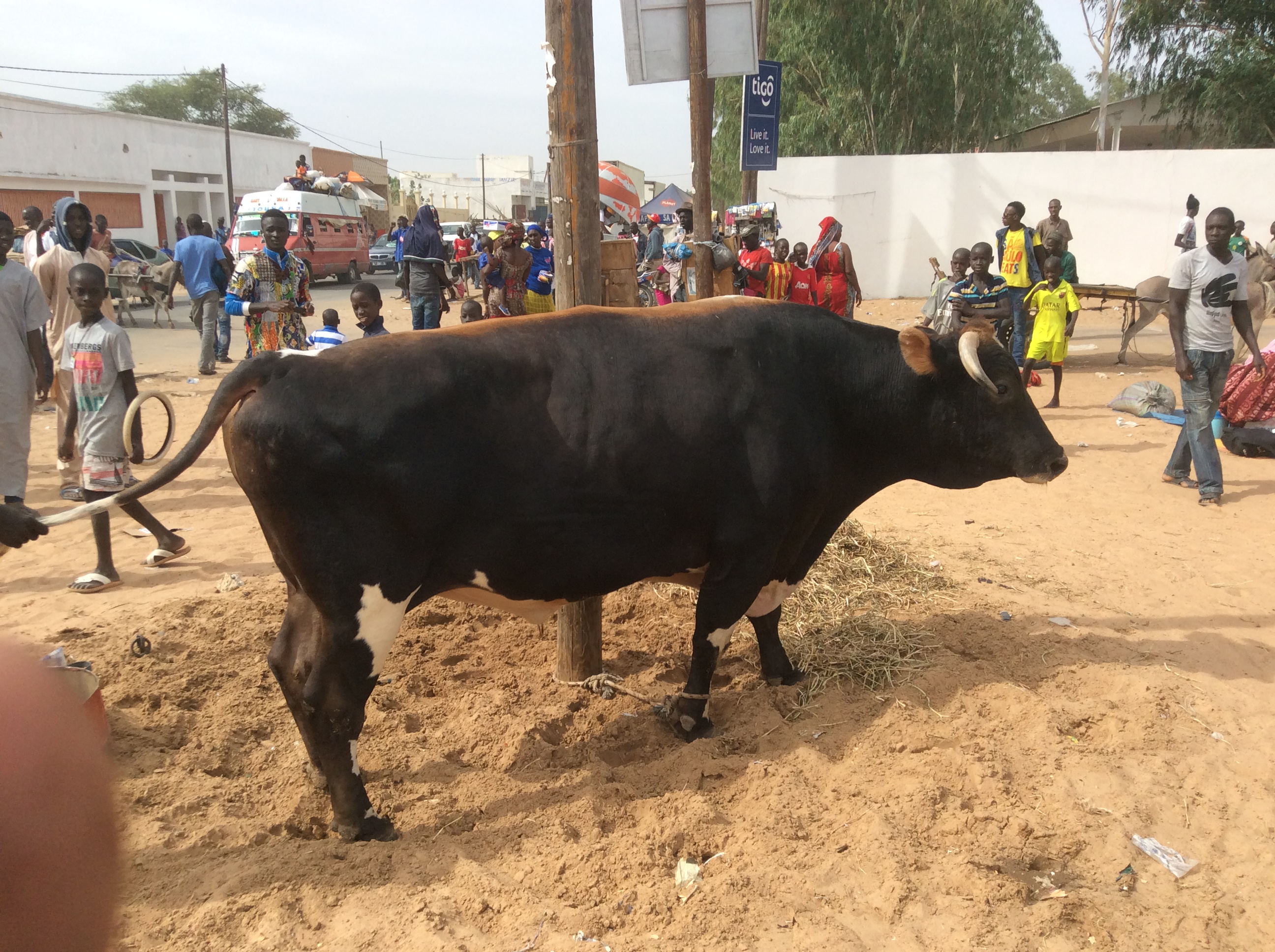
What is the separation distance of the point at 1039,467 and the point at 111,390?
16.5 feet

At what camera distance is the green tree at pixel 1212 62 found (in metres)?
22.5

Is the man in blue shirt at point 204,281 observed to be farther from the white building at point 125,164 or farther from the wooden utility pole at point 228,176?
the wooden utility pole at point 228,176

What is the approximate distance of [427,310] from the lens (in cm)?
→ 1018

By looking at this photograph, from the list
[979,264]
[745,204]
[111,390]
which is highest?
[745,204]

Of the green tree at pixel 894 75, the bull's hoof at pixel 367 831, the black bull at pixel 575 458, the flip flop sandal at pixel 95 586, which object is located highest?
the green tree at pixel 894 75

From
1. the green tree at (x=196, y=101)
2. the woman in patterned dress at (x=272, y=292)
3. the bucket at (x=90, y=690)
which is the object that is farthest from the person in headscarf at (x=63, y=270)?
the green tree at (x=196, y=101)

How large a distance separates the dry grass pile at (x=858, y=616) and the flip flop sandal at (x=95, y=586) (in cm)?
395

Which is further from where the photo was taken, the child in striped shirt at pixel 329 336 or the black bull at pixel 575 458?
the child in striped shirt at pixel 329 336

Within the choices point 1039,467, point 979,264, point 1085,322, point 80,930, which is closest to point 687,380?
point 1039,467

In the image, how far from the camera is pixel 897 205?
1969cm

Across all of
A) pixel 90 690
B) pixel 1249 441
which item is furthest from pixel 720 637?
pixel 1249 441

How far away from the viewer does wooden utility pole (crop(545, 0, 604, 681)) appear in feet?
12.9

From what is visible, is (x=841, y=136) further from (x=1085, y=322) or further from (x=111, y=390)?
(x=111, y=390)

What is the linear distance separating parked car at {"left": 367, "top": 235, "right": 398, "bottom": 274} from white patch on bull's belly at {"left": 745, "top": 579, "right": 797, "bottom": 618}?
26534mm
